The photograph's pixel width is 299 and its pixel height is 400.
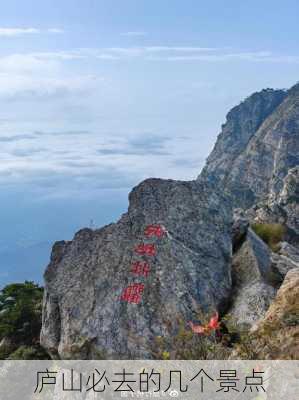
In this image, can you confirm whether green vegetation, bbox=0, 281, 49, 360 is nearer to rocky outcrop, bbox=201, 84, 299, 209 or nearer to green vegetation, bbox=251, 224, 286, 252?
green vegetation, bbox=251, 224, 286, 252

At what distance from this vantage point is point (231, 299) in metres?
17.0

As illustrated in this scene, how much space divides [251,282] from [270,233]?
28.3 feet

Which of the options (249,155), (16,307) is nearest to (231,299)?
(16,307)

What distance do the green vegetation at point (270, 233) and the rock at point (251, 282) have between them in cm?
470

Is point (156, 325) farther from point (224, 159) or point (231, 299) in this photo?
point (224, 159)

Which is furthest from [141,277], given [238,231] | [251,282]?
[238,231]

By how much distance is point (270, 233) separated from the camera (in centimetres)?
2581

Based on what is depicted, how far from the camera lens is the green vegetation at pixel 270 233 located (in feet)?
82.7

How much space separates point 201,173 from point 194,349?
11887 cm

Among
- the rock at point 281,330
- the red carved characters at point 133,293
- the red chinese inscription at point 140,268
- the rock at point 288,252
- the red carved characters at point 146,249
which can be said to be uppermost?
the rock at point 288,252

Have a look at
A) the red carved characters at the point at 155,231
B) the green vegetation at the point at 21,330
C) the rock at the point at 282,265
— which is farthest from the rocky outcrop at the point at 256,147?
the red carved characters at the point at 155,231

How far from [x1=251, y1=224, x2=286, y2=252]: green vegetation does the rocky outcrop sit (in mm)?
68413

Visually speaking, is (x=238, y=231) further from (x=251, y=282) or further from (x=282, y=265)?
(x=251, y=282)

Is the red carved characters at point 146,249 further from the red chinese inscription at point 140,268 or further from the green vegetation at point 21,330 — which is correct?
the green vegetation at point 21,330
